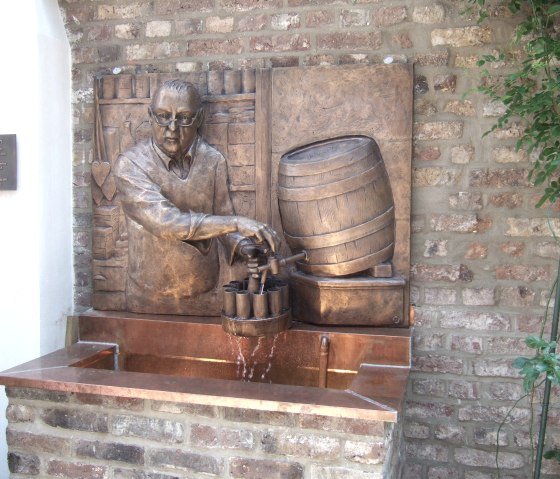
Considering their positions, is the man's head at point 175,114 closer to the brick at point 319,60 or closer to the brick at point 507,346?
the brick at point 319,60

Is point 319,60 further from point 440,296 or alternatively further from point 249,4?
point 440,296

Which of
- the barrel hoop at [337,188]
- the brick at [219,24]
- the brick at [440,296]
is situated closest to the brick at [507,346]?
the brick at [440,296]

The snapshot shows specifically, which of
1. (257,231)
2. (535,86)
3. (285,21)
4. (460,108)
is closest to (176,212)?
(257,231)

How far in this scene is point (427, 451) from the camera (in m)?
2.94

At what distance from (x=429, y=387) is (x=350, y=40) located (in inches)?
70.0

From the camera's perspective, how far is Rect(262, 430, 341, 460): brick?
6.98 feet

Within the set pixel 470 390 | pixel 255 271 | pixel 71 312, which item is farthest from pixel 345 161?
pixel 71 312

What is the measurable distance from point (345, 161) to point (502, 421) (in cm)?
148

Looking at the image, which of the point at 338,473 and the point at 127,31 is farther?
the point at 127,31

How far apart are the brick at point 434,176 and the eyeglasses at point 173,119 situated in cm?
113

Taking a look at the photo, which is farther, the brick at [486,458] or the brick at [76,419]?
the brick at [486,458]

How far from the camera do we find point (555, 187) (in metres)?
2.60

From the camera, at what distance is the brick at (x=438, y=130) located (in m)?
2.86

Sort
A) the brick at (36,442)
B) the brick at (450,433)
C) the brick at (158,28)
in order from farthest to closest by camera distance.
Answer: the brick at (158,28)
the brick at (450,433)
the brick at (36,442)
